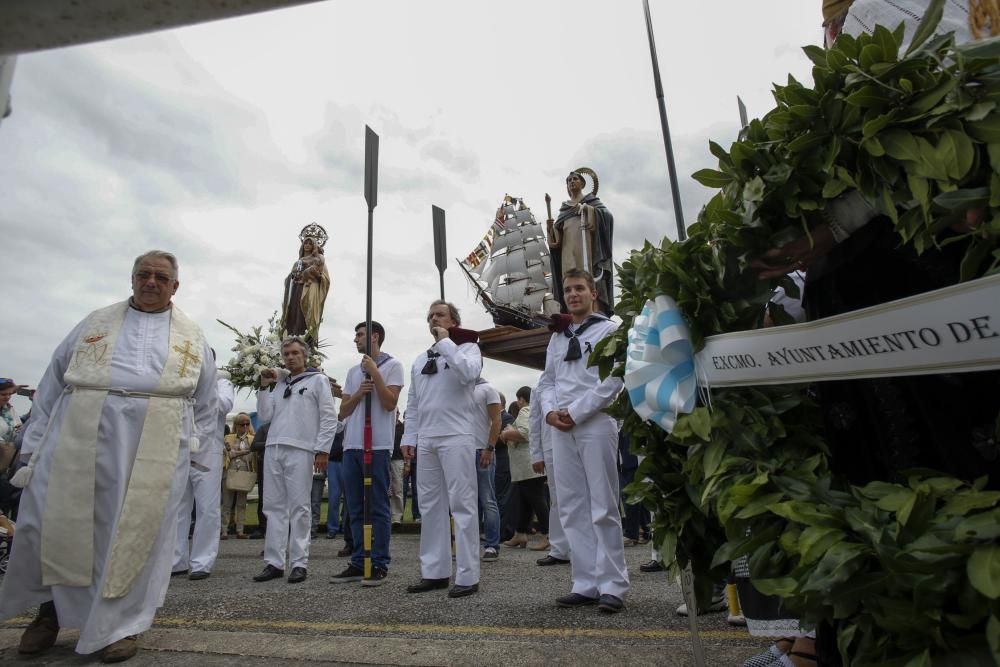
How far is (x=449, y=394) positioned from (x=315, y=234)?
7.87 metres

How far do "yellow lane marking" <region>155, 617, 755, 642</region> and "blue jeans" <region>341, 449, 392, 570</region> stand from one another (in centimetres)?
153

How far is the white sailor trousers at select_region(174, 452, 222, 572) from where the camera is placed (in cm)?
623

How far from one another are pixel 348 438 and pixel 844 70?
4903 millimetres

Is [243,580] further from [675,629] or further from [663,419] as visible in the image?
[663,419]

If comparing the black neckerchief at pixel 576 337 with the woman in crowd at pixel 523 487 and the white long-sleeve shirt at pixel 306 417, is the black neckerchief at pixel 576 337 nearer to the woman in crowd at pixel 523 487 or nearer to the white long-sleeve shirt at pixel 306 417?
the white long-sleeve shirt at pixel 306 417

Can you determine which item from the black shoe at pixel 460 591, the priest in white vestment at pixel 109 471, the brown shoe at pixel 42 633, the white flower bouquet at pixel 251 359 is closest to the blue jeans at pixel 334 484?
the white flower bouquet at pixel 251 359

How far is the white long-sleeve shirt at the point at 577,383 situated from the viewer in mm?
4250

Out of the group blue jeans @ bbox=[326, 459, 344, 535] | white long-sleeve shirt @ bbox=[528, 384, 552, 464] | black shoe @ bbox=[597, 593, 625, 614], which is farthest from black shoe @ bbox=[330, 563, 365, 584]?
blue jeans @ bbox=[326, 459, 344, 535]

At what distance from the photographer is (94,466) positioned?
11.8 feet

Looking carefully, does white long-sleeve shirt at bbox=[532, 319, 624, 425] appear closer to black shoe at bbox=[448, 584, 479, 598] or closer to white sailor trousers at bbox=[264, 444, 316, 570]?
black shoe at bbox=[448, 584, 479, 598]

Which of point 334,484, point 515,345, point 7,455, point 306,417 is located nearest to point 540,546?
point 334,484

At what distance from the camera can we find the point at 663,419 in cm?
203

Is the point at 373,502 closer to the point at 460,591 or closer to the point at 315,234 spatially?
the point at 460,591

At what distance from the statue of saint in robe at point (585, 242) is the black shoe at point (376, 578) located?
533cm
